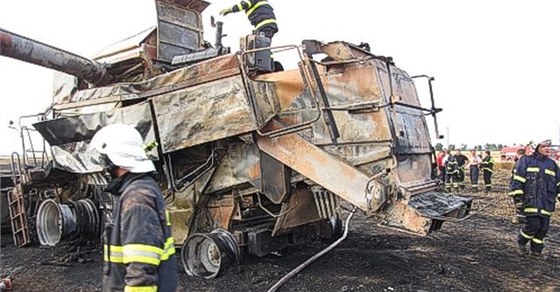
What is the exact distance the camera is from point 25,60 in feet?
19.6

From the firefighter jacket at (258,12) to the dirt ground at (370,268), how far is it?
3.30 metres

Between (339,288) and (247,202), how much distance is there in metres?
1.60

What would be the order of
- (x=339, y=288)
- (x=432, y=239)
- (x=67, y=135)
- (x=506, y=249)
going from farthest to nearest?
1. (x=432, y=239)
2. (x=506, y=249)
3. (x=67, y=135)
4. (x=339, y=288)

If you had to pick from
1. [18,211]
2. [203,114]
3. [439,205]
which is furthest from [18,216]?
[439,205]

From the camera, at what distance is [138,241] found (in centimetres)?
248

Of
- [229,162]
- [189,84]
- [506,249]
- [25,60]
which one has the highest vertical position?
[25,60]

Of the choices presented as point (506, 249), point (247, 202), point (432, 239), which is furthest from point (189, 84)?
point (506, 249)

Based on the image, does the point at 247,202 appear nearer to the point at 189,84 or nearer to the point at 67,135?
the point at 189,84

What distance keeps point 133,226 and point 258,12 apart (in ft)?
16.6

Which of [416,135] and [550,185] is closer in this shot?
[416,135]

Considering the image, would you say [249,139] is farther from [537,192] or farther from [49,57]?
[537,192]

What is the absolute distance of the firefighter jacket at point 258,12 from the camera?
22.8 feet

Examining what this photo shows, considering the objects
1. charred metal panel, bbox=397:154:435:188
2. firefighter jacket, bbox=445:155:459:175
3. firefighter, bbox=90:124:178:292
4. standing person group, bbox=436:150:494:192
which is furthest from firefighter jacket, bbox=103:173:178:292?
firefighter jacket, bbox=445:155:459:175

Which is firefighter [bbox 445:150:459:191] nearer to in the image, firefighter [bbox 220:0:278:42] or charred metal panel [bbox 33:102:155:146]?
firefighter [bbox 220:0:278:42]
